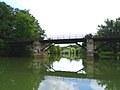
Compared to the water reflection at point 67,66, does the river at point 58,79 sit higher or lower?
higher

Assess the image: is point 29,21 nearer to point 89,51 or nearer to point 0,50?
point 0,50

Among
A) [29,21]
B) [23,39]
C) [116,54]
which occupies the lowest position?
[116,54]

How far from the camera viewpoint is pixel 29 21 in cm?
5569

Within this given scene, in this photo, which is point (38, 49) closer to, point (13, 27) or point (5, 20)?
point (13, 27)

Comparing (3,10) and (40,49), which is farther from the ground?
(3,10)

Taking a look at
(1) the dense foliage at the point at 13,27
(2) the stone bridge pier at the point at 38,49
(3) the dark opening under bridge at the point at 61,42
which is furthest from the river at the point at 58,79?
(1) the dense foliage at the point at 13,27

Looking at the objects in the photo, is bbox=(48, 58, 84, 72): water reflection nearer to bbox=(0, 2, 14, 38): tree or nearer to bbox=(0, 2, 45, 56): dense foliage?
bbox=(0, 2, 45, 56): dense foliage

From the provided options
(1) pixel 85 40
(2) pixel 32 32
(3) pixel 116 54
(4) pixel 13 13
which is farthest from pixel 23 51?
(3) pixel 116 54

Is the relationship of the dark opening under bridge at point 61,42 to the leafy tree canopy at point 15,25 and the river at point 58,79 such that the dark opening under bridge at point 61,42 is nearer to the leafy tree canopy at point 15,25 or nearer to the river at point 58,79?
the leafy tree canopy at point 15,25

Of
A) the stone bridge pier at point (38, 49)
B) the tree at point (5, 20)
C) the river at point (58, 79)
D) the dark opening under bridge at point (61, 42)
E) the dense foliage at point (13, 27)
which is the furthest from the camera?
the dense foliage at point (13, 27)

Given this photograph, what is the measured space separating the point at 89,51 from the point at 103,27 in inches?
897

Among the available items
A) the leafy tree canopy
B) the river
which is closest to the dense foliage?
the leafy tree canopy

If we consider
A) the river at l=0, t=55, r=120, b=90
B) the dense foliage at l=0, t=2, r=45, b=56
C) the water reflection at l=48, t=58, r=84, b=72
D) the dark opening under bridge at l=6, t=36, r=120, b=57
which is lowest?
the water reflection at l=48, t=58, r=84, b=72

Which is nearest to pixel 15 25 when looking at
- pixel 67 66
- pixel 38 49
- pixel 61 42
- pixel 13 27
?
pixel 13 27
